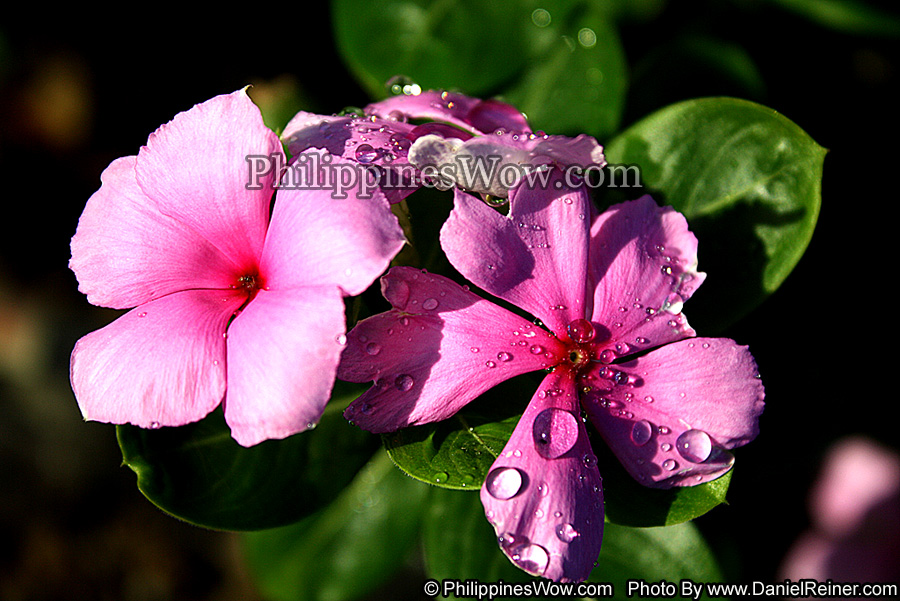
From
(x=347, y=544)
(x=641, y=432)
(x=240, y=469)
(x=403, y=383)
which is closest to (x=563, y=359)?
(x=641, y=432)

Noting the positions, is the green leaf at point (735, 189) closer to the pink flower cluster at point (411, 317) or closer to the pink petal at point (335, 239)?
the pink flower cluster at point (411, 317)

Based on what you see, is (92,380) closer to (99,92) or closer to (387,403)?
(387,403)

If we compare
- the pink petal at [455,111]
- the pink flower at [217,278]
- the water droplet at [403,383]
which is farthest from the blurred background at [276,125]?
the water droplet at [403,383]

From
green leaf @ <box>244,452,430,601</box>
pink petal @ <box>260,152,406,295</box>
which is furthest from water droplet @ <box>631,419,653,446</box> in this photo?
green leaf @ <box>244,452,430,601</box>

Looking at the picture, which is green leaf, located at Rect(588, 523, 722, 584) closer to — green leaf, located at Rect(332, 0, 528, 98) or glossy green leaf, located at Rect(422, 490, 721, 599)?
glossy green leaf, located at Rect(422, 490, 721, 599)

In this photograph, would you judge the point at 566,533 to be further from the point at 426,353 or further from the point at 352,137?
the point at 352,137
